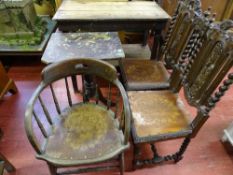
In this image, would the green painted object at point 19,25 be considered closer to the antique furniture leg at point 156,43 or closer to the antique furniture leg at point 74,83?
the antique furniture leg at point 74,83

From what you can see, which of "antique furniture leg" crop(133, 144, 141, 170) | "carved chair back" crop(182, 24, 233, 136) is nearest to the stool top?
"carved chair back" crop(182, 24, 233, 136)

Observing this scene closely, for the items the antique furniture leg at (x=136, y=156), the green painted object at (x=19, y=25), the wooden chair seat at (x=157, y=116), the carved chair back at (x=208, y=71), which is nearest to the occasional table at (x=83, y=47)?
the wooden chair seat at (x=157, y=116)

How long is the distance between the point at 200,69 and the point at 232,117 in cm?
103

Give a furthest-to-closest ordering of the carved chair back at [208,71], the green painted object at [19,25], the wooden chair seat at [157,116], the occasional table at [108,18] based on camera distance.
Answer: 1. the green painted object at [19,25]
2. the occasional table at [108,18]
3. the wooden chair seat at [157,116]
4. the carved chair back at [208,71]

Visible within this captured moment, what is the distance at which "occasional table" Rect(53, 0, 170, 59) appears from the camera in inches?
61.7

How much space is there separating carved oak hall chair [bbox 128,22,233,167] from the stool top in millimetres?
348

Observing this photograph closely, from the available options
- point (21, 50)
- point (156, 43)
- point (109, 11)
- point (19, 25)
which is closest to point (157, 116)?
point (156, 43)

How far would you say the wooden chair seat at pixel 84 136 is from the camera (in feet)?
3.13

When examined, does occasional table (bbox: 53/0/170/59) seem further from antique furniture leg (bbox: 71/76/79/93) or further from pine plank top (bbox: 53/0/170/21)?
antique furniture leg (bbox: 71/76/79/93)

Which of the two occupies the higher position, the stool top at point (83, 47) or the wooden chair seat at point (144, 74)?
Answer: the stool top at point (83, 47)

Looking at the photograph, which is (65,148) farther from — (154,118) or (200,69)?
(200,69)

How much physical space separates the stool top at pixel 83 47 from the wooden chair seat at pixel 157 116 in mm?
344

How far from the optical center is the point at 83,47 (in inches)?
52.4

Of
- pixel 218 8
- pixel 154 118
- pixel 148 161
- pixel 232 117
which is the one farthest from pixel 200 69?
pixel 218 8
